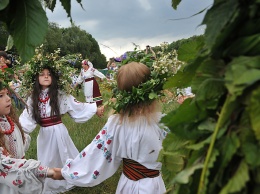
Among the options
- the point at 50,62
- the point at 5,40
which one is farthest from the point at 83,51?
the point at 5,40

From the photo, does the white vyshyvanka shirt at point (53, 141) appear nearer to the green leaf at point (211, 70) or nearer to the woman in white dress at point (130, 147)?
the woman in white dress at point (130, 147)

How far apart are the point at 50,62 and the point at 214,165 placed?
4.78 metres

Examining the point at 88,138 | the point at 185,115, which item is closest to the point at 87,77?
the point at 88,138

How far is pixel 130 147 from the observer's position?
2953 millimetres

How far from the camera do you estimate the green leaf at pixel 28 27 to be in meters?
0.88

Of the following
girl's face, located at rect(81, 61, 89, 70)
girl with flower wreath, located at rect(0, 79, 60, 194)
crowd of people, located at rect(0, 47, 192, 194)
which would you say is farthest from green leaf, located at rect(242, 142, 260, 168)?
girl's face, located at rect(81, 61, 89, 70)

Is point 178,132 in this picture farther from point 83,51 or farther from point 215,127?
point 83,51

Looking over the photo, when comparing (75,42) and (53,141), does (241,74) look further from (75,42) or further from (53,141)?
(75,42)

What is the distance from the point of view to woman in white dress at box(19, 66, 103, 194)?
502 cm

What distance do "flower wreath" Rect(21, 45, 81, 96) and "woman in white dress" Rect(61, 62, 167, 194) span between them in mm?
2338

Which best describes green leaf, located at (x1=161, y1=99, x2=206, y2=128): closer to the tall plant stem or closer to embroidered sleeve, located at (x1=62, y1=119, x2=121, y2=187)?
the tall plant stem

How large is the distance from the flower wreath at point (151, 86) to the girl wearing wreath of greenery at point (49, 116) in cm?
214

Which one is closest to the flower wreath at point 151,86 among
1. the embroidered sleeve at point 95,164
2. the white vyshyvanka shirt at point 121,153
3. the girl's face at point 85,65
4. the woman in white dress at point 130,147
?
the woman in white dress at point 130,147

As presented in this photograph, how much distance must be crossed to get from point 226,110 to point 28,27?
21.0 inches
